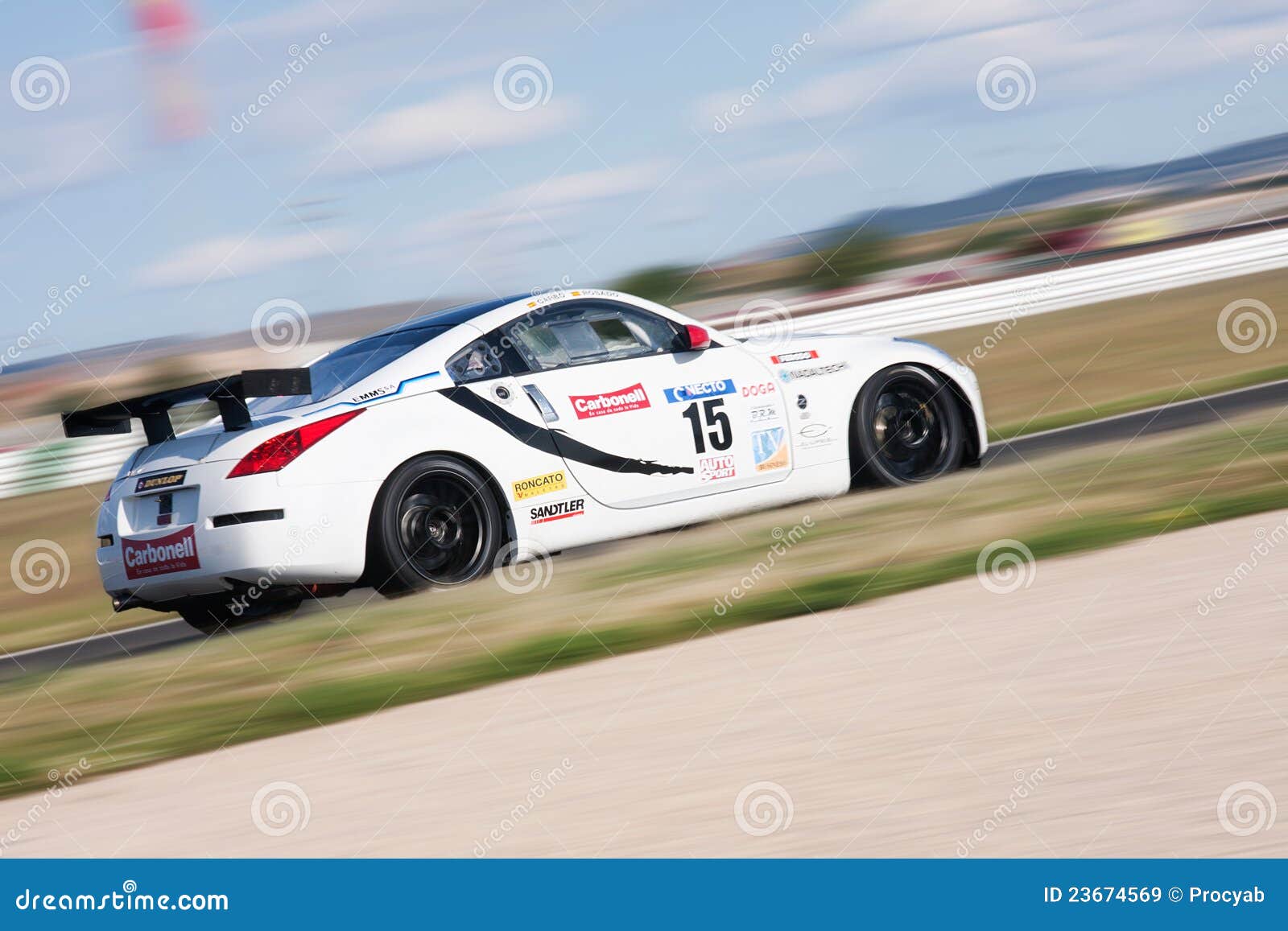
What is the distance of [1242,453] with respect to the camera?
881cm

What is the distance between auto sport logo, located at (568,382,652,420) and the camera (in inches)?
300

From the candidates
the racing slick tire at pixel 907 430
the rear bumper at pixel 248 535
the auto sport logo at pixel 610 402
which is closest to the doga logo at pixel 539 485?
the auto sport logo at pixel 610 402

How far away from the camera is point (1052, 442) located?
10422 millimetres

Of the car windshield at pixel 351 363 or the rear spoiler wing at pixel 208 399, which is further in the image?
the car windshield at pixel 351 363

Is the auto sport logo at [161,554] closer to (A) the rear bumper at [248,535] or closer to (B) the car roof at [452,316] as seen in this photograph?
(A) the rear bumper at [248,535]

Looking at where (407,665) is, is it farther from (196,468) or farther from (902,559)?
(902,559)

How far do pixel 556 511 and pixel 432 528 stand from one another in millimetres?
631

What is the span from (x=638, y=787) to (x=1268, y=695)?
1.94m

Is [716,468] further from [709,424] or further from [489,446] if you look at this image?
[489,446]

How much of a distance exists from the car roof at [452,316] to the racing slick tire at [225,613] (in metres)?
1.57

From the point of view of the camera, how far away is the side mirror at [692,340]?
26.4 feet

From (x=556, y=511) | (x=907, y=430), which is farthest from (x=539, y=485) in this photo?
(x=907, y=430)

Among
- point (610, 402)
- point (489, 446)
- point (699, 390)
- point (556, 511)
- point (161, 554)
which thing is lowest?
point (161, 554)

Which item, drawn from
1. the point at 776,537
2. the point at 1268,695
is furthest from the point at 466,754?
the point at 776,537
